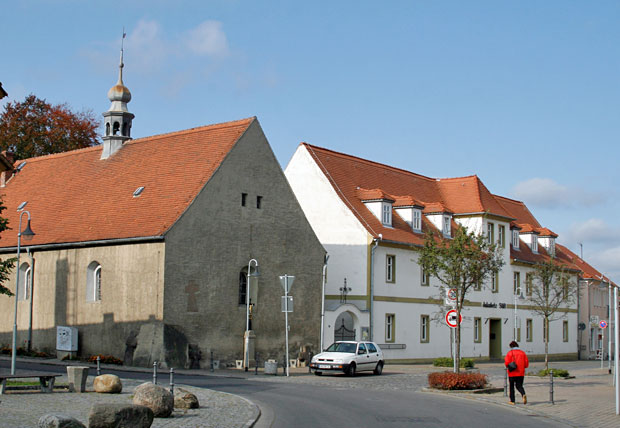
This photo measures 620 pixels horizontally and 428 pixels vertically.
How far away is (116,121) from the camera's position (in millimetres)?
41500

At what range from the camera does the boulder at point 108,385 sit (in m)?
19.8

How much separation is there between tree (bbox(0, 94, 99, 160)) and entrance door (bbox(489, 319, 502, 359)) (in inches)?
1113

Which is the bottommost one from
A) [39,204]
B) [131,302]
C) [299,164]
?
[131,302]

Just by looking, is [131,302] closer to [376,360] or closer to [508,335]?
[376,360]

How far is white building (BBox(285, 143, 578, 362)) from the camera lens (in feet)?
133

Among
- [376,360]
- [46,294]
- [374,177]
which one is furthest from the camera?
[374,177]

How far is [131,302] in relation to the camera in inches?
1278

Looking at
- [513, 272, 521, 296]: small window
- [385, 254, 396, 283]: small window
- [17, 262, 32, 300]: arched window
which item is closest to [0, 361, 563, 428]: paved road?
[17, 262, 32, 300]: arched window

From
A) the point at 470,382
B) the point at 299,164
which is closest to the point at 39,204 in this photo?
the point at 299,164

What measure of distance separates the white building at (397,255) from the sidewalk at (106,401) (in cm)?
1725

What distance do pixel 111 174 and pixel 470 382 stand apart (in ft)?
69.6

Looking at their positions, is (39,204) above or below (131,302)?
above

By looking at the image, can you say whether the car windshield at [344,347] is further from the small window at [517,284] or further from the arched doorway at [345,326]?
the small window at [517,284]

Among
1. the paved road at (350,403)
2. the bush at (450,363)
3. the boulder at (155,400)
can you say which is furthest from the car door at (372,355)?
the boulder at (155,400)
